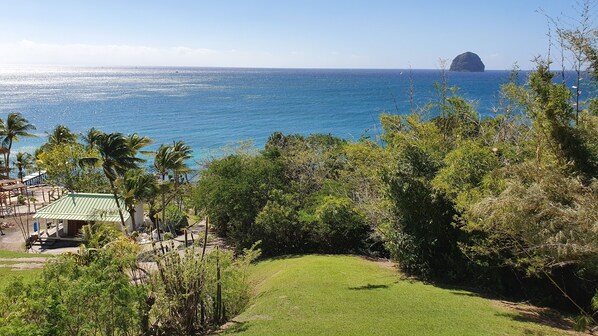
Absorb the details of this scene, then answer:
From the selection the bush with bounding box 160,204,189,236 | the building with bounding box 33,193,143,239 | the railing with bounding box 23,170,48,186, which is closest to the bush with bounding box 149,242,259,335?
the bush with bounding box 160,204,189,236

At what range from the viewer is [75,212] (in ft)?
101

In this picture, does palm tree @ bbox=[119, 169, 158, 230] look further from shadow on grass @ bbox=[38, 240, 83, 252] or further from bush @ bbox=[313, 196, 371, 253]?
bush @ bbox=[313, 196, 371, 253]

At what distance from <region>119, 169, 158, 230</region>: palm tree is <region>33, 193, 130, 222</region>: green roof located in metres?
2.25

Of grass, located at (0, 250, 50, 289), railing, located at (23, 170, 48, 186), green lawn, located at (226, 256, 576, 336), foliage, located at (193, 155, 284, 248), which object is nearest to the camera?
green lawn, located at (226, 256, 576, 336)

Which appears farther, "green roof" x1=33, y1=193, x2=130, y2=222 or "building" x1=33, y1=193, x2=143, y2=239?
"building" x1=33, y1=193, x2=143, y2=239

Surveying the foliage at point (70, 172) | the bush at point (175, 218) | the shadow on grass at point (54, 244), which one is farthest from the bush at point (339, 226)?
the foliage at point (70, 172)

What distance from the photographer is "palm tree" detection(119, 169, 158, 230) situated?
27.4 metres

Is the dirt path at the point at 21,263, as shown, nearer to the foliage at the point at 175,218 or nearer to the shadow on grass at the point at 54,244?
the shadow on grass at the point at 54,244

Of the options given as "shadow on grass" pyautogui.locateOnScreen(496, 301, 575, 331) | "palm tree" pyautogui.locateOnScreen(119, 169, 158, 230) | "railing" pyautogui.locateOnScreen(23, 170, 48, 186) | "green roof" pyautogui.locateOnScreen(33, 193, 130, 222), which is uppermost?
"palm tree" pyautogui.locateOnScreen(119, 169, 158, 230)

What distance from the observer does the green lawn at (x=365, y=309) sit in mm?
11531

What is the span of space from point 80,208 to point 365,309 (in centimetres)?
2512

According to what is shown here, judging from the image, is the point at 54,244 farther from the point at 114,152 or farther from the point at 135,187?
the point at 114,152

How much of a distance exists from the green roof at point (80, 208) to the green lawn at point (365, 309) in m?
17.6

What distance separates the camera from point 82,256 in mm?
12594
